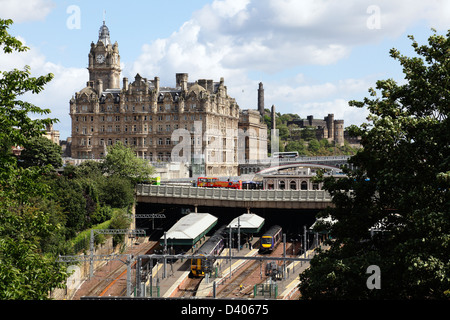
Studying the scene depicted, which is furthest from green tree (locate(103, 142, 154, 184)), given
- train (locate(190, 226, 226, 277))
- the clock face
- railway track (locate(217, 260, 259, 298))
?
the clock face

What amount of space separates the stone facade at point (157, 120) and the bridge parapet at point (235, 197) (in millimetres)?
41985

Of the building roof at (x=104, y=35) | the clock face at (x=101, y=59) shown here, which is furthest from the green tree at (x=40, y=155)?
the building roof at (x=104, y=35)

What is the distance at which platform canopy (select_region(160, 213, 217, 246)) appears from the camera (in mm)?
63125

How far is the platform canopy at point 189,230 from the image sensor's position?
207ft

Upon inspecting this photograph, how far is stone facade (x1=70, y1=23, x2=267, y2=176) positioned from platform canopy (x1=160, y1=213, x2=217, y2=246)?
53444 mm

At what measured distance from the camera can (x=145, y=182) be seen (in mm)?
91875

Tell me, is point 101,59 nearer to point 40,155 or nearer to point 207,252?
point 40,155

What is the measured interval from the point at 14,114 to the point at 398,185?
1448cm

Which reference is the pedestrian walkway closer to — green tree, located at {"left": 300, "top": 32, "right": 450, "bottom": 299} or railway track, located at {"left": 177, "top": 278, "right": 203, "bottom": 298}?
railway track, located at {"left": 177, "top": 278, "right": 203, "bottom": 298}

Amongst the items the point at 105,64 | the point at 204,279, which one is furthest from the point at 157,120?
the point at 204,279

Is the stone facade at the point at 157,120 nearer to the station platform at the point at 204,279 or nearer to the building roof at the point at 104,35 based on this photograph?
the building roof at the point at 104,35
